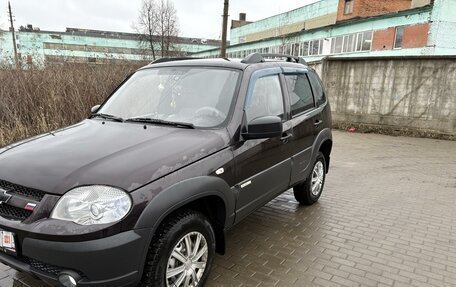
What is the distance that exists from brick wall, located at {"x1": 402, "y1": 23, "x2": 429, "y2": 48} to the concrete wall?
1389cm

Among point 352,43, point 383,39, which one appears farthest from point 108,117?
point 352,43

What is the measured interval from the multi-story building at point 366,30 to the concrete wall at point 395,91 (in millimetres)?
13478

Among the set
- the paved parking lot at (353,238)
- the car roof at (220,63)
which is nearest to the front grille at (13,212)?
the paved parking lot at (353,238)

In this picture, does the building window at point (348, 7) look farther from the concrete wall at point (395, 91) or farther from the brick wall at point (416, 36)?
the concrete wall at point (395, 91)

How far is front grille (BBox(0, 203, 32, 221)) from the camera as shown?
223cm

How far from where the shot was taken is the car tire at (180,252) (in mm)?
2324

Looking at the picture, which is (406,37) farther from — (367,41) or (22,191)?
(22,191)

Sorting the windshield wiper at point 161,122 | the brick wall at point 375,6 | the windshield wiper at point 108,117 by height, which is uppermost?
the brick wall at point 375,6

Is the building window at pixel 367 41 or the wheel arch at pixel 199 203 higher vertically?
the building window at pixel 367 41

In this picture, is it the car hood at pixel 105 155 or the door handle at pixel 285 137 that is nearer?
the car hood at pixel 105 155

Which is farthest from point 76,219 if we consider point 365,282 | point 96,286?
point 365,282

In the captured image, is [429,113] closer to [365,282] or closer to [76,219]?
[365,282]

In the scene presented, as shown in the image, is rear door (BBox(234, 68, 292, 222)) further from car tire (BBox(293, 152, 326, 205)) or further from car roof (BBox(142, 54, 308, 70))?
car tire (BBox(293, 152, 326, 205))

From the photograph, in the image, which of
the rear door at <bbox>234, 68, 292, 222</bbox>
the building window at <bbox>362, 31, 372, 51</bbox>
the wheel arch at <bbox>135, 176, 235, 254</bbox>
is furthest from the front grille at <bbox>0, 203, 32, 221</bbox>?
the building window at <bbox>362, 31, 372, 51</bbox>
